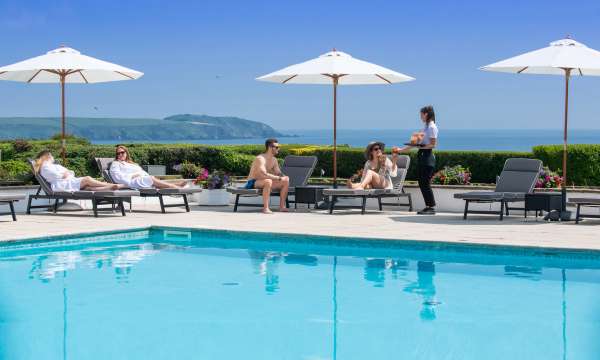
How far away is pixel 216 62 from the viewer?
78062 millimetres

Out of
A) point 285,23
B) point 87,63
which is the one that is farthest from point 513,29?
point 87,63

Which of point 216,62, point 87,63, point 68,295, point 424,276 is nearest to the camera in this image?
point 68,295

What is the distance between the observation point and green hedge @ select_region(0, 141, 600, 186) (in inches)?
586

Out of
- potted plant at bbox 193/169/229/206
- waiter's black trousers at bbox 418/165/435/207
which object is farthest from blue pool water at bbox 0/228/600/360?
potted plant at bbox 193/169/229/206

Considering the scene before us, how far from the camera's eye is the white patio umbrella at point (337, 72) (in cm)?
1346

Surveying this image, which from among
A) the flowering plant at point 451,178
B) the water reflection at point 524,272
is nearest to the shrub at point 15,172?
the flowering plant at point 451,178

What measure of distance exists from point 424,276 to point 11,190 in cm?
733

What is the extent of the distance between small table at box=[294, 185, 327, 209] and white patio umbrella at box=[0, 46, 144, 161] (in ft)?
10.5

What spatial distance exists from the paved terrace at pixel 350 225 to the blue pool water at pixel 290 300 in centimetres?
30

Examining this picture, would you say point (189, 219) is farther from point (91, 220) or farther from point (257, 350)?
point (257, 350)

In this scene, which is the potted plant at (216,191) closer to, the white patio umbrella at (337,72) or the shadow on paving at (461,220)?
the white patio umbrella at (337,72)

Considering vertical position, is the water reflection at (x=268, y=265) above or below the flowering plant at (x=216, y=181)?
below

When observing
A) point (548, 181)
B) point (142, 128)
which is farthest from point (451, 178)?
point (142, 128)

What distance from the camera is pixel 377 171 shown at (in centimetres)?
1323
